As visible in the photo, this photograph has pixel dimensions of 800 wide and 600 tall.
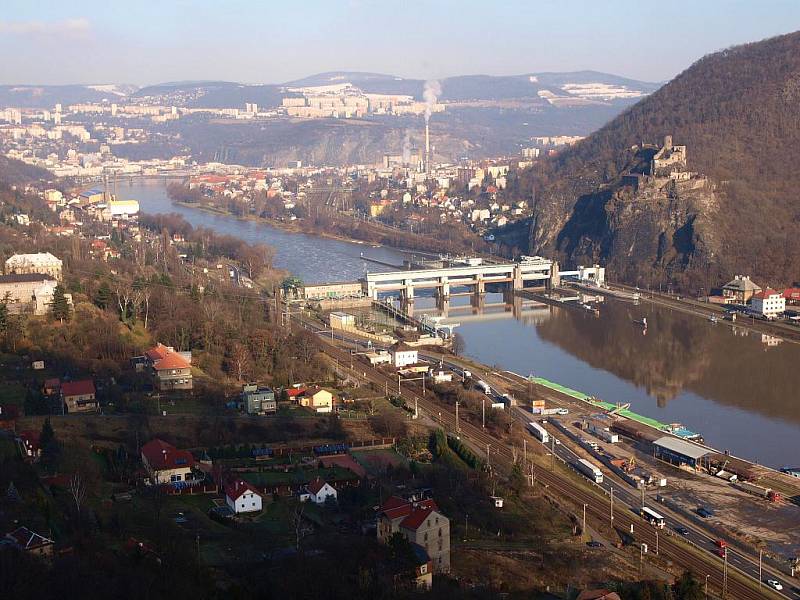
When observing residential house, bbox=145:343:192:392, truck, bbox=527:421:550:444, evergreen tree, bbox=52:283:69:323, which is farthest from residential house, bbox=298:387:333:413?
evergreen tree, bbox=52:283:69:323

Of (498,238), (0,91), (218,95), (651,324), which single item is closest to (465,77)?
(218,95)

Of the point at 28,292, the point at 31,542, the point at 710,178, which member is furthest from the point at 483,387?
the point at 710,178

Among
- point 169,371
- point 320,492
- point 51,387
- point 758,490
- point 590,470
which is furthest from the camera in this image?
point 169,371

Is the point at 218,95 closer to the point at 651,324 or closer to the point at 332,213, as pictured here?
the point at 332,213

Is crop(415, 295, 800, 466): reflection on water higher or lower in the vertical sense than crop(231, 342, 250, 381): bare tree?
lower

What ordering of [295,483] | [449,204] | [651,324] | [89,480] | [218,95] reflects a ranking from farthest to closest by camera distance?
[218,95]
[449,204]
[651,324]
[295,483]
[89,480]

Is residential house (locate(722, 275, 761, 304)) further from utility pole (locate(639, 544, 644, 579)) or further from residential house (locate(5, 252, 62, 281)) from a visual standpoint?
utility pole (locate(639, 544, 644, 579))

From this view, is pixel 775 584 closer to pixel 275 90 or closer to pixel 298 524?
pixel 298 524
